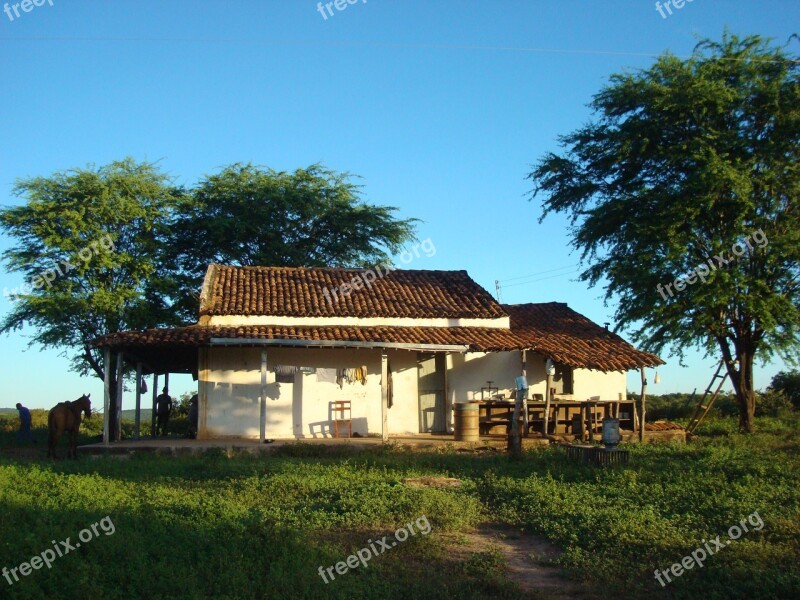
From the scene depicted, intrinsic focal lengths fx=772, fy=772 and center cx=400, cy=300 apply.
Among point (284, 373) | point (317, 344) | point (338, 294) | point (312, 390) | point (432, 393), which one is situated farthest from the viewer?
point (338, 294)

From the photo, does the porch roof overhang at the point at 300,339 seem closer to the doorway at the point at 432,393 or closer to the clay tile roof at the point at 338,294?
the clay tile roof at the point at 338,294

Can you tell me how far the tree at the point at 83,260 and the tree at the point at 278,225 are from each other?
289cm

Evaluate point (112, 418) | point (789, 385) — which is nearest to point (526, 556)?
→ point (112, 418)

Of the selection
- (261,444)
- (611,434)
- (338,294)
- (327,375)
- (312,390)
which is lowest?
(261,444)

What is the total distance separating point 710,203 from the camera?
19.4 m

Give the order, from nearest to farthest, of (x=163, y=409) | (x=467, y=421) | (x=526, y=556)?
(x=526, y=556)
(x=467, y=421)
(x=163, y=409)

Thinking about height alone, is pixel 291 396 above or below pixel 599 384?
below

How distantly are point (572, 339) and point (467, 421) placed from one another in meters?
4.95

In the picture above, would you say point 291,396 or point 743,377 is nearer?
point 291,396

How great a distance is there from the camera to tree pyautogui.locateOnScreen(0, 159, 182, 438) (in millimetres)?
24266

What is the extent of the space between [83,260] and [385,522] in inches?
705

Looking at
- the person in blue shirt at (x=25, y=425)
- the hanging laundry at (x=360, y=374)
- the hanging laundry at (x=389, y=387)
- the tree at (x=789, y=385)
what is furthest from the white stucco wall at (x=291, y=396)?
the tree at (x=789, y=385)

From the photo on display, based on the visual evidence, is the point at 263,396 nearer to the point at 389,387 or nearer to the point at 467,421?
the point at 389,387

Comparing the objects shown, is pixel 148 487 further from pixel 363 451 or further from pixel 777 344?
pixel 777 344
